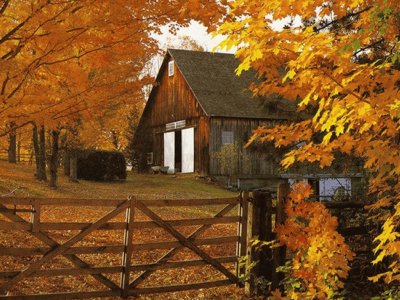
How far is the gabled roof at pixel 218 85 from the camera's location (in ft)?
106

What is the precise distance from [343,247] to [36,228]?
13.7 feet

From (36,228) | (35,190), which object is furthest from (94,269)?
(35,190)

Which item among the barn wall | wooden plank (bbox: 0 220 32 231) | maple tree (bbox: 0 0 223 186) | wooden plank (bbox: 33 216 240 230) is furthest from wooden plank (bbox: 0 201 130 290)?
the barn wall

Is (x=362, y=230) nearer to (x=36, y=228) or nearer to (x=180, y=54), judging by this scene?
(x=36, y=228)

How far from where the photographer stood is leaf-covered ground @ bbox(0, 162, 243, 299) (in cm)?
873

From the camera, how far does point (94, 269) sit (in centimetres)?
767

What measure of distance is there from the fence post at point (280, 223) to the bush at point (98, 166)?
20874 millimetres

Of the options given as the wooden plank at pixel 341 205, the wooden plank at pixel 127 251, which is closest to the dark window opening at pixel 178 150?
the wooden plank at pixel 341 205

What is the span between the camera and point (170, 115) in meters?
36.2

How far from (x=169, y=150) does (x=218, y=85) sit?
5670 mm

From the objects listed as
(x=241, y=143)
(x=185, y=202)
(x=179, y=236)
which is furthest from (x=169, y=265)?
(x=241, y=143)

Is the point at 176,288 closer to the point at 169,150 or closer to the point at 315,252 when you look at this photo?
the point at 315,252

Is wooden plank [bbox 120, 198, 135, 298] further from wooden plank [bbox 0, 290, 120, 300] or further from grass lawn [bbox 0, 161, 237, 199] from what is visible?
grass lawn [bbox 0, 161, 237, 199]

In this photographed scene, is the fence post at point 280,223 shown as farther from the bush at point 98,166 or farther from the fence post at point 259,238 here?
the bush at point 98,166
